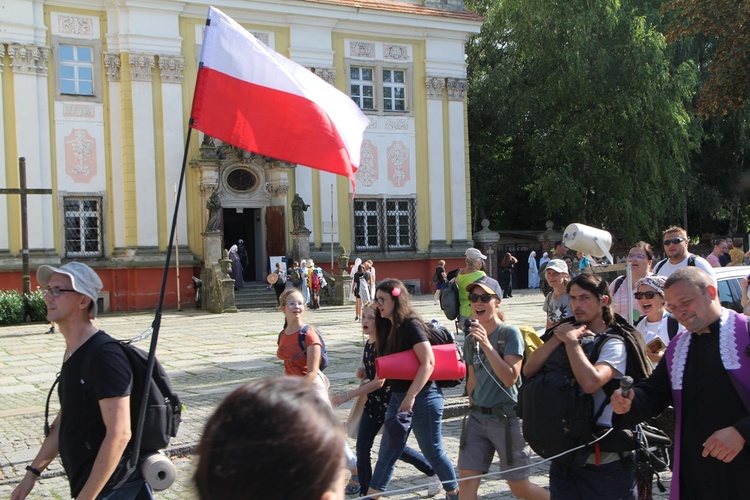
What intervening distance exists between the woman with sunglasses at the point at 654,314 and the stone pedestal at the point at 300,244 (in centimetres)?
2401

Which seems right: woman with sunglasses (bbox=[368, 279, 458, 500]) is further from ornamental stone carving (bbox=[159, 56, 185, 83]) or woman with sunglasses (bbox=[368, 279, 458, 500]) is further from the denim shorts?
ornamental stone carving (bbox=[159, 56, 185, 83])

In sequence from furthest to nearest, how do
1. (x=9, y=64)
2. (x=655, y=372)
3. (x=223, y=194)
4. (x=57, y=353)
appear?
(x=223, y=194), (x=9, y=64), (x=57, y=353), (x=655, y=372)

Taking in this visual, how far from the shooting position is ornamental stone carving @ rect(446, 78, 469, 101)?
33531 mm

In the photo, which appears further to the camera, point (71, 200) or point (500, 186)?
point (500, 186)

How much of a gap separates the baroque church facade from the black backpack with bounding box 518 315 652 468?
2356 centimetres

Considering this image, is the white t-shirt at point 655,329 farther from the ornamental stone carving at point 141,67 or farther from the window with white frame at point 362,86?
the window with white frame at point 362,86

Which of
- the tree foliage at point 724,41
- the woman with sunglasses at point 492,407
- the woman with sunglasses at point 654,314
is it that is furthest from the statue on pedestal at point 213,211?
the woman with sunglasses at point 492,407

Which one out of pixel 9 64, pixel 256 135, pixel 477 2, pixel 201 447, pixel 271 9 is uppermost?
pixel 477 2

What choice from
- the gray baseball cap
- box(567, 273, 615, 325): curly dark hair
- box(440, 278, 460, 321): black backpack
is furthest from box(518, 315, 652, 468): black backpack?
box(440, 278, 460, 321): black backpack

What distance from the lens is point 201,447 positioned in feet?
5.56

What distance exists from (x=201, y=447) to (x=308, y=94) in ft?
16.1

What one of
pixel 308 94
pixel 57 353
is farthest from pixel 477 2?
pixel 308 94

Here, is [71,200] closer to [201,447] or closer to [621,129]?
[621,129]

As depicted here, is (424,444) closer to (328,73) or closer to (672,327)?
(672,327)
